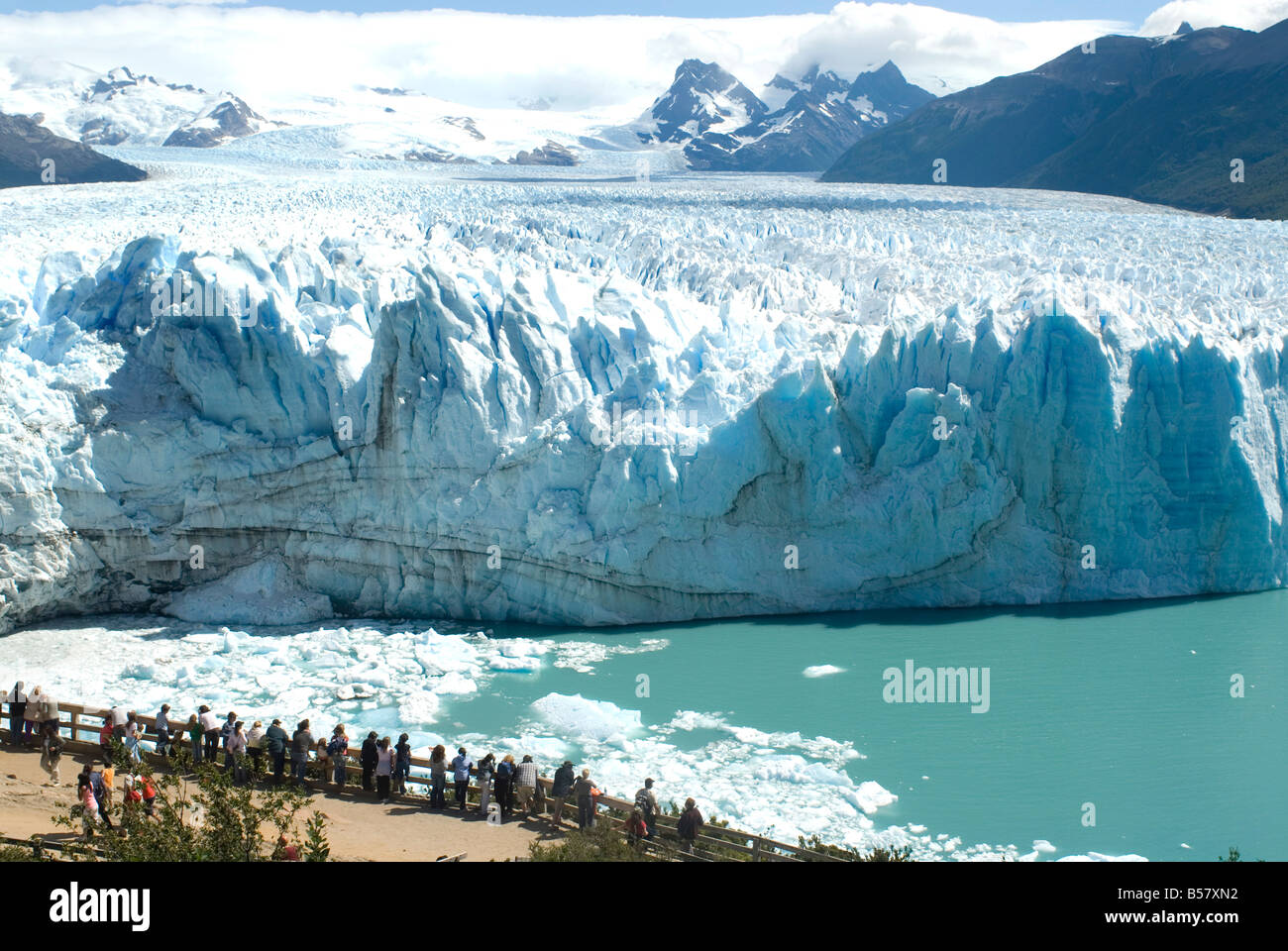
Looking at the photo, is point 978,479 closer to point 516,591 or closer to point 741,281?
point 741,281

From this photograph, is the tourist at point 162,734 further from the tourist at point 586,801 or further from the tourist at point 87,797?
the tourist at point 586,801

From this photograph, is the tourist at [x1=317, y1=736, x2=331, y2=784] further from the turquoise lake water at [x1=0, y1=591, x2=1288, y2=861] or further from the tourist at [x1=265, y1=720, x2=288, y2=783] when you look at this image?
the turquoise lake water at [x1=0, y1=591, x2=1288, y2=861]

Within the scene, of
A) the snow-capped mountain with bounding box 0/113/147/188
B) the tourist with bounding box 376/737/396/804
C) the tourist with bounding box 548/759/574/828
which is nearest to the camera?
the tourist with bounding box 548/759/574/828

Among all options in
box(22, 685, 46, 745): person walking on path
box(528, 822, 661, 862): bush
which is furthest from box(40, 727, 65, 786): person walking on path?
box(528, 822, 661, 862): bush

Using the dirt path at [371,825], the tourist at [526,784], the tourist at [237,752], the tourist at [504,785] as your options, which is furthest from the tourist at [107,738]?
the tourist at [526,784]

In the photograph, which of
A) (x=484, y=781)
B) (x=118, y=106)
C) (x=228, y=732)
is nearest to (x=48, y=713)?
(x=228, y=732)
